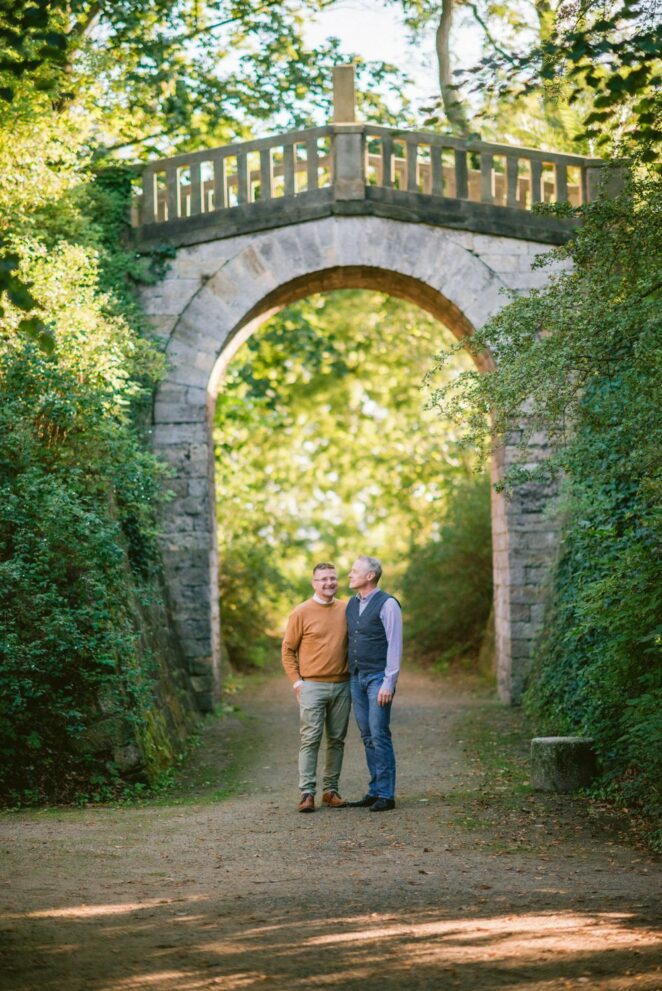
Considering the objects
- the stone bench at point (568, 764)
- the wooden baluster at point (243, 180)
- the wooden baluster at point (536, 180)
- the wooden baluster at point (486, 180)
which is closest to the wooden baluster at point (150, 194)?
the wooden baluster at point (243, 180)

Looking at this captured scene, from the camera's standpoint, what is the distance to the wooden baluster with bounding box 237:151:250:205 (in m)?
12.9

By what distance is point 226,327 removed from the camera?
12797 millimetres

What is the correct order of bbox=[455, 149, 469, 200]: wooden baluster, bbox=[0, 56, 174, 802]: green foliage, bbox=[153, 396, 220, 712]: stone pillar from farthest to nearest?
bbox=[455, 149, 469, 200]: wooden baluster, bbox=[153, 396, 220, 712]: stone pillar, bbox=[0, 56, 174, 802]: green foliage

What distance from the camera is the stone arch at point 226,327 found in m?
12.7

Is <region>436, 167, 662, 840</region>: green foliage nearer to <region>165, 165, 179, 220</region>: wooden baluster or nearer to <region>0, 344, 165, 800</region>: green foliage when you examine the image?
<region>0, 344, 165, 800</region>: green foliage

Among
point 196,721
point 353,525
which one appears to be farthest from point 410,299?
point 353,525

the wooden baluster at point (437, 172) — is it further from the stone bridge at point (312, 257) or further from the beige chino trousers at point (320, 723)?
the beige chino trousers at point (320, 723)

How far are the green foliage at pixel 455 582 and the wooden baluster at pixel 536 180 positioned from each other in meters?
4.99

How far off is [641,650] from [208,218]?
762 cm

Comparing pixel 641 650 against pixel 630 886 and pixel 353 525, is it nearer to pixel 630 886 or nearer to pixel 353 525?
pixel 630 886

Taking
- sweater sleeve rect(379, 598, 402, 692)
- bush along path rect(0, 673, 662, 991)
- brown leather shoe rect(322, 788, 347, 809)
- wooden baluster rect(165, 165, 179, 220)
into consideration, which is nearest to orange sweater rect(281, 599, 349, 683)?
sweater sleeve rect(379, 598, 402, 692)

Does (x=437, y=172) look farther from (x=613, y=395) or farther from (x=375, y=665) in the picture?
(x=375, y=665)

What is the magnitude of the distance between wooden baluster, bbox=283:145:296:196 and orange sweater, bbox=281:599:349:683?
662 centimetres

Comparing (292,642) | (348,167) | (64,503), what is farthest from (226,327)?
(292,642)
